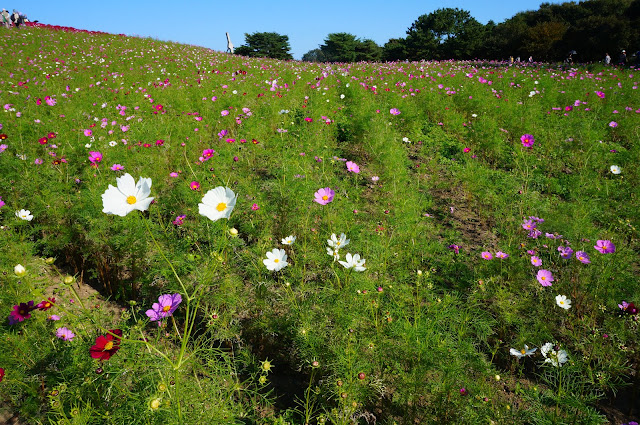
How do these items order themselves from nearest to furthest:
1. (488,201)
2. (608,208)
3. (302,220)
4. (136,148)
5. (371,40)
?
(302,220), (608,208), (488,201), (136,148), (371,40)

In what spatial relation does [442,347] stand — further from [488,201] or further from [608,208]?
[608,208]

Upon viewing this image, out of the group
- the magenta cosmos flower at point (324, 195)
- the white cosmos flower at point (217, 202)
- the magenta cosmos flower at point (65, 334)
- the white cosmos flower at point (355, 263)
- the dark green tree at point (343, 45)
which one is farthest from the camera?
the dark green tree at point (343, 45)

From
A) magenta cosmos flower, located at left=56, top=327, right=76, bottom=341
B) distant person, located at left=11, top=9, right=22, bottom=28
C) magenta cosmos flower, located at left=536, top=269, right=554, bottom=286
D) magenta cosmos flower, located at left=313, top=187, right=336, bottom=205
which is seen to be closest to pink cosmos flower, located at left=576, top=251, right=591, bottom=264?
magenta cosmos flower, located at left=536, top=269, right=554, bottom=286

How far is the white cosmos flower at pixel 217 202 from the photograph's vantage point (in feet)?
3.56

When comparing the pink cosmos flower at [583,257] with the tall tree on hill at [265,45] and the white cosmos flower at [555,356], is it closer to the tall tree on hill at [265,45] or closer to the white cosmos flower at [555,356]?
the white cosmos flower at [555,356]

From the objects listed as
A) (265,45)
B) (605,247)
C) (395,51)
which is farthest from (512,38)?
(605,247)

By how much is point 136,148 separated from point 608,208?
441 centimetres

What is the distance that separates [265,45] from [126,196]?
3569cm

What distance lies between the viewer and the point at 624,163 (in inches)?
136

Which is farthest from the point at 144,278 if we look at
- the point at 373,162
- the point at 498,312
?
the point at 373,162

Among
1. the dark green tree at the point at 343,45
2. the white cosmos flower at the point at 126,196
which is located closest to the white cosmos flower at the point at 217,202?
the white cosmos flower at the point at 126,196

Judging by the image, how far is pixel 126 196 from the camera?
3.44 ft

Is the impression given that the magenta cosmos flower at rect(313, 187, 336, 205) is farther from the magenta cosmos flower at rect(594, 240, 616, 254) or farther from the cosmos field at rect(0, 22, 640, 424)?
the magenta cosmos flower at rect(594, 240, 616, 254)

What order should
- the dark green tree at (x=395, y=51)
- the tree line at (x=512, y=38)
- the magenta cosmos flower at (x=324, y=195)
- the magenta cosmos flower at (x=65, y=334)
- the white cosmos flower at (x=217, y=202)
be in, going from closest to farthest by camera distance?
A: the white cosmos flower at (x=217, y=202), the magenta cosmos flower at (x=65, y=334), the magenta cosmos flower at (x=324, y=195), the tree line at (x=512, y=38), the dark green tree at (x=395, y=51)
